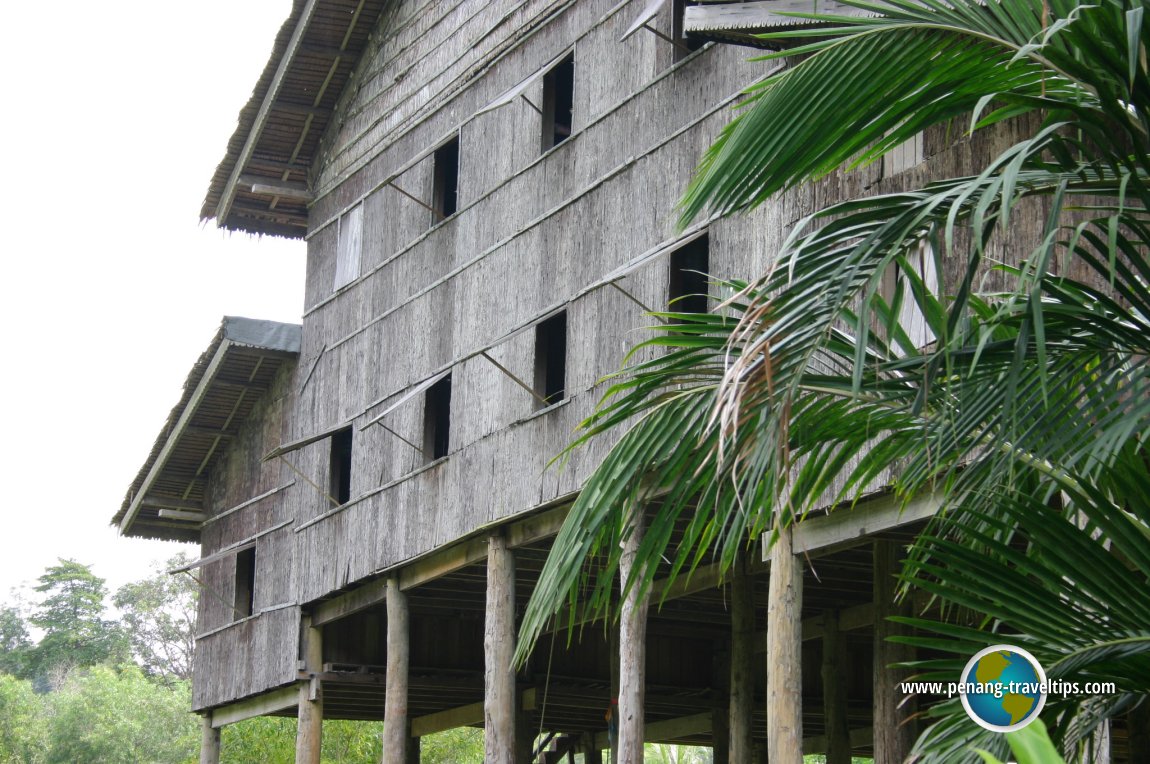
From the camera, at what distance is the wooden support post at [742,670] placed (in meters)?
16.2

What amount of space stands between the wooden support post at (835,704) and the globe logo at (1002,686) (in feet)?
40.0

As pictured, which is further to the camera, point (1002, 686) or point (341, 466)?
point (341, 466)

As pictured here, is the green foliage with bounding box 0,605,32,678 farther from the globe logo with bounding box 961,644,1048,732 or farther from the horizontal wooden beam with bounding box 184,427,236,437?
the globe logo with bounding box 961,644,1048,732

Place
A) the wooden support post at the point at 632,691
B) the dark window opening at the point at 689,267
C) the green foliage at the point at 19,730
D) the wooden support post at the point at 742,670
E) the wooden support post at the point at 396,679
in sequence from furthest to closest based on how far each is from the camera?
→ the green foliage at the point at 19,730 → the wooden support post at the point at 396,679 → the wooden support post at the point at 742,670 → the dark window opening at the point at 689,267 → the wooden support post at the point at 632,691

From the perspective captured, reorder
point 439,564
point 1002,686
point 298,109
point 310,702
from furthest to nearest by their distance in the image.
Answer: point 298,109 < point 310,702 < point 439,564 < point 1002,686

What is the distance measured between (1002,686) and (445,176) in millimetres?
14955

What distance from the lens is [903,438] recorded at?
6.75 meters

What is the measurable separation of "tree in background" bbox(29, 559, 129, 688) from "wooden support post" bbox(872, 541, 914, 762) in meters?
56.8

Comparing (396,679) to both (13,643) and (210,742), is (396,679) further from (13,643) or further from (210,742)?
(13,643)

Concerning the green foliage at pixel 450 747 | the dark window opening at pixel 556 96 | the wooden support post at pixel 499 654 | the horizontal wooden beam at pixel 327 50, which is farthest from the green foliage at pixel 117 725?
the wooden support post at pixel 499 654

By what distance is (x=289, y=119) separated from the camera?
22219 millimetres

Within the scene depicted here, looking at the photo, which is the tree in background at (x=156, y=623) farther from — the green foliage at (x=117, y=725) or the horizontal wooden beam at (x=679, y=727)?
the horizontal wooden beam at (x=679, y=727)

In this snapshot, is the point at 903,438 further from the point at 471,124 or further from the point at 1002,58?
the point at 471,124

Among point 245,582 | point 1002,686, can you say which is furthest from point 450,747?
point 1002,686
